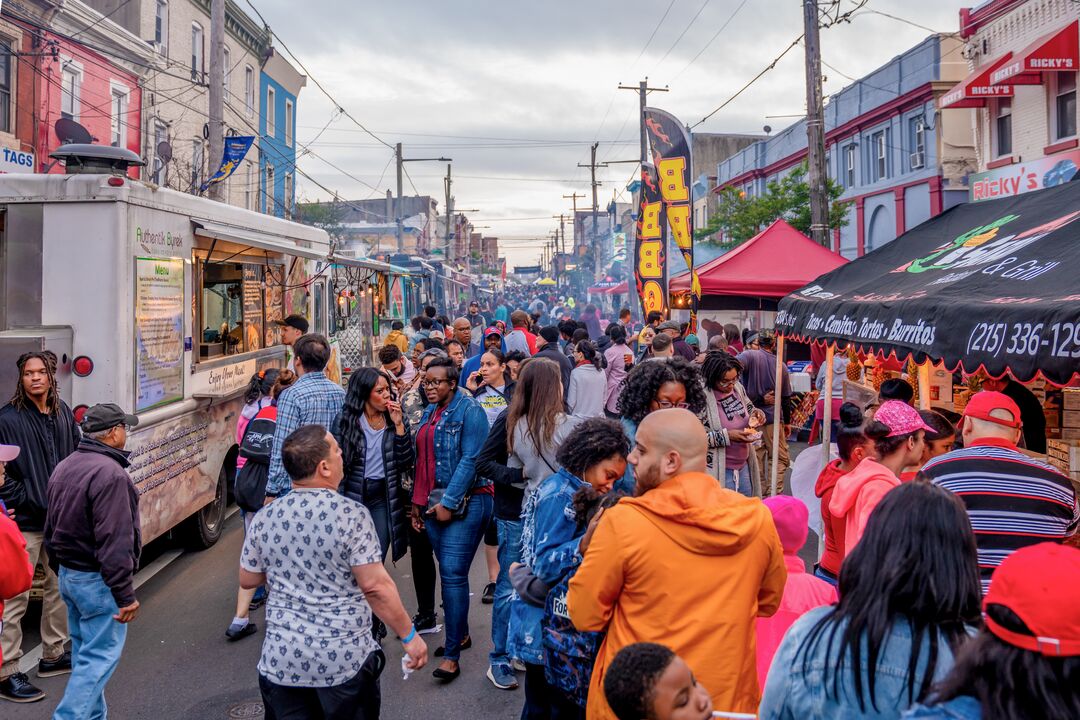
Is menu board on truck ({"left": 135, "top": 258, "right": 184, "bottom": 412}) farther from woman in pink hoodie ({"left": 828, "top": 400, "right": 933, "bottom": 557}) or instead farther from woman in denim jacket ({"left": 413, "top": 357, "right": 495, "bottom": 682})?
woman in pink hoodie ({"left": 828, "top": 400, "right": 933, "bottom": 557})

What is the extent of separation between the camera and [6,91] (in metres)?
18.1

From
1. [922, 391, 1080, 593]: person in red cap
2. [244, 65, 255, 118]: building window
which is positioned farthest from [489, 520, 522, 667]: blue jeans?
[244, 65, 255, 118]: building window

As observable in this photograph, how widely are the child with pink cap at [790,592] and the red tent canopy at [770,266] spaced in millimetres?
9391

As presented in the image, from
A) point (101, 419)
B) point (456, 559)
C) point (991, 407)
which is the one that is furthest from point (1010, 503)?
point (101, 419)

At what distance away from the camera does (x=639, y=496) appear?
2898 mm

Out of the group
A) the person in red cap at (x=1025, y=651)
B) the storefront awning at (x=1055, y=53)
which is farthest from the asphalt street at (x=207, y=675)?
the storefront awning at (x=1055, y=53)

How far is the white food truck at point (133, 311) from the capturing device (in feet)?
21.0

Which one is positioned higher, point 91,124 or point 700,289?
point 91,124

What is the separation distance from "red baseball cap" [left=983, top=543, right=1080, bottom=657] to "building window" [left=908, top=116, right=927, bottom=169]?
2451 centimetres

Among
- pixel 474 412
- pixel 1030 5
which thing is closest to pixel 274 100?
pixel 1030 5

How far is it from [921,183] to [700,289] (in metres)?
14.2

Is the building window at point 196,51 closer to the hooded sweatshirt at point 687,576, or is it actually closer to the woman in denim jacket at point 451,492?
the woman in denim jacket at point 451,492

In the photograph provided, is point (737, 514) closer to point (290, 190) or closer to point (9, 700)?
point (9, 700)

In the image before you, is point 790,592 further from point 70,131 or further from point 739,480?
point 70,131
